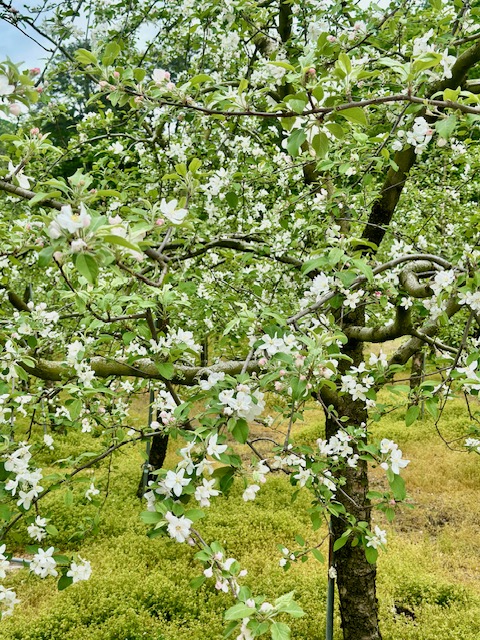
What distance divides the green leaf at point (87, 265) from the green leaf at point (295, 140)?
1.90 ft

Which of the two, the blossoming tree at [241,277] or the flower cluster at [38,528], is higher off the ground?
the blossoming tree at [241,277]

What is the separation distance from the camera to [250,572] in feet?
18.5

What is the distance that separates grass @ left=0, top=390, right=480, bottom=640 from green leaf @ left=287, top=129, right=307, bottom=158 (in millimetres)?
2810

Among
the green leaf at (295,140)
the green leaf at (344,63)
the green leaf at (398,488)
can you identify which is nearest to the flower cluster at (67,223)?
the green leaf at (295,140)

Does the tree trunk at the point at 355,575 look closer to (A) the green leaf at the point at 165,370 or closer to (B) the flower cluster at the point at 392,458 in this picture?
(B) the flower cluster at the point at 392,458

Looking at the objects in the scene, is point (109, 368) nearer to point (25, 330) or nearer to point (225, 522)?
point (25, 330)

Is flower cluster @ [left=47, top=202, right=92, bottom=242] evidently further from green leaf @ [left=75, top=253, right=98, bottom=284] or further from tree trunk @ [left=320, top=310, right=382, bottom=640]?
tree trunk @ [left=320, top=310, right=382, bottom=640]

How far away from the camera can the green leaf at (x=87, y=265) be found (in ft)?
3.16

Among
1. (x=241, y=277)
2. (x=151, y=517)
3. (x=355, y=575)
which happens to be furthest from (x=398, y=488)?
(x=355, y=575)

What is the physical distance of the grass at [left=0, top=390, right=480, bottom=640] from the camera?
4676 millimetres

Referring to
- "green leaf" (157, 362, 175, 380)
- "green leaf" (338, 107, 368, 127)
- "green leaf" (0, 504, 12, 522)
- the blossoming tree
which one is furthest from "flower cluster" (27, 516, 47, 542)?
"green leaf" (338, 107, 368, 127)

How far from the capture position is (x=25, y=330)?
2264 millimetres

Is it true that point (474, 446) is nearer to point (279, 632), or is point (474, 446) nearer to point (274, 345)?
point (274, 345)

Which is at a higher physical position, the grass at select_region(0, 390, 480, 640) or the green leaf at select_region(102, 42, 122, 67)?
the green leaf at select_region(102, 42, 122, 67)
